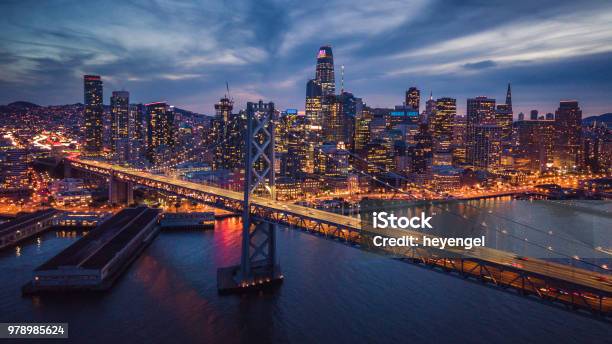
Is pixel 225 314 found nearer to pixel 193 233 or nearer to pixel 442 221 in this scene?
pixel 193 233

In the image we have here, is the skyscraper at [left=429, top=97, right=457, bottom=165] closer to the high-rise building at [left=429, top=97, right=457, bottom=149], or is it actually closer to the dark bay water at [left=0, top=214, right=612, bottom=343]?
the high-rise building at [left=429, top=97, right=457, bottom=149]

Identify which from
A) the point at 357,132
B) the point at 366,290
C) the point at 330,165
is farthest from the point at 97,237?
the point at 357,132

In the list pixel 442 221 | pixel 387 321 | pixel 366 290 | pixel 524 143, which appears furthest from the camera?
pixel 524 143

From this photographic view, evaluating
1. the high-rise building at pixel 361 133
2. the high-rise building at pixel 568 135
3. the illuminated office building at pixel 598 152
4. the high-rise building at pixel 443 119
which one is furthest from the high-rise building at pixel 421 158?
the illuminated office building at pixel 598 152

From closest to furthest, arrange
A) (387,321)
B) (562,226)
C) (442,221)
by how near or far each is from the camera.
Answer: (387,321) < (562,226) < (442,221)

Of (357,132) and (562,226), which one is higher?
(357,132)

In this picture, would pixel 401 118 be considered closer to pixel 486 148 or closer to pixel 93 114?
pixel 486 148

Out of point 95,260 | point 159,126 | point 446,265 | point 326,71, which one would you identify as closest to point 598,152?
point 326,71

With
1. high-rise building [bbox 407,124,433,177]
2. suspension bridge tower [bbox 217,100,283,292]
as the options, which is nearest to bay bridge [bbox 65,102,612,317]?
suspension bridge tower [bbox 217,100,283,292]
